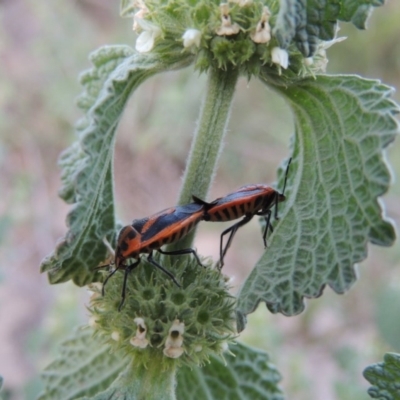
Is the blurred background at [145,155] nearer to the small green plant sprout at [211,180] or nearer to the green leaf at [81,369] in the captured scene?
the green leaf at [81,369]

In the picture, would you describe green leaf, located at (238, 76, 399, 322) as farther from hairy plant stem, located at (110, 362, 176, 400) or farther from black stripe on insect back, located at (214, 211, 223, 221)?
hairy plant stem, located at (110, 362, 176, 400)

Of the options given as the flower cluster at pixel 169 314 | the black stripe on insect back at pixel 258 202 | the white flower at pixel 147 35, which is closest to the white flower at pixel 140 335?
the flower cluster at pixel 169 314

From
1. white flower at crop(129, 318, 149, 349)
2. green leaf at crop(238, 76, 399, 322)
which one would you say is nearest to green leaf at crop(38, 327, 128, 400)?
white flower at crop(129, 318, 149, 349)

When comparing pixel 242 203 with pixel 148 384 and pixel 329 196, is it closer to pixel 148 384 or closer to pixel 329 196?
pixel 329 196

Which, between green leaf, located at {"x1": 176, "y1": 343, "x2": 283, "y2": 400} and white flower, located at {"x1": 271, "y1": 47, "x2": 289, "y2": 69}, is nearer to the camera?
white flower, located at {"x1": 271, "y1": 47, "x2": 289, "y2": 69}

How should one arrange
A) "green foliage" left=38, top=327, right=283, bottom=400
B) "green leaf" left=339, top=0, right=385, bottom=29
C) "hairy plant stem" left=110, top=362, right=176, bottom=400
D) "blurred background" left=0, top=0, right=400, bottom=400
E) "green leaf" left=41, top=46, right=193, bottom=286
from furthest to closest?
"blurred background" left=0, top=0, right=400, bottom=400
"green foliage" left=38, top=327, right=283, bottom=400
"hairy plant stem" left=110, top=362, right=176, bottom=400
"green leaf" left=41, top=46, right=193, bottom=286
"green leaf" left=339, top=0, right=385, bottom=29

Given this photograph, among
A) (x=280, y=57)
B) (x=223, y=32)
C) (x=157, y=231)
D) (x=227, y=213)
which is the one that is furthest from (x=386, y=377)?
(x=223, y=32)
